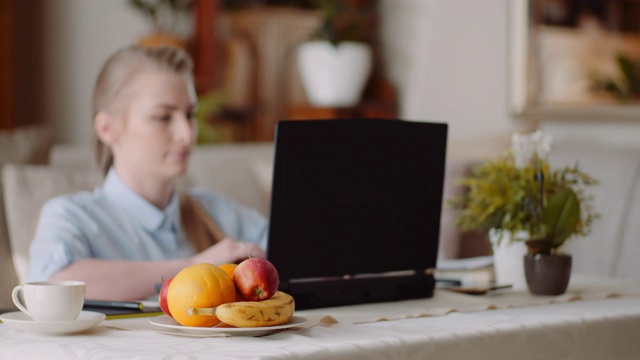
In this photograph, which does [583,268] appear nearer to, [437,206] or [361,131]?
[437,206]

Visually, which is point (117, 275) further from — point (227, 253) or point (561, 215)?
point (561, 215)

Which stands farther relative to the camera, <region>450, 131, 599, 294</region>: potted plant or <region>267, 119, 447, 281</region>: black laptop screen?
<region>450, 131, 599, 294</region>: potted plant

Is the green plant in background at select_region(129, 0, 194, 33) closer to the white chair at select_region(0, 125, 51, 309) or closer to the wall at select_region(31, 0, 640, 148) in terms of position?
the wall at select_region(31, 0, 640, 148)

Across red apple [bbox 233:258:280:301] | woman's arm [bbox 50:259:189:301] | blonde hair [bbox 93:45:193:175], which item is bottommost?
woman's arm [bbox 50:259:189:301]

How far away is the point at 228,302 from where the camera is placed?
1262 mm

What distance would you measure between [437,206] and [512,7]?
2.63 metres

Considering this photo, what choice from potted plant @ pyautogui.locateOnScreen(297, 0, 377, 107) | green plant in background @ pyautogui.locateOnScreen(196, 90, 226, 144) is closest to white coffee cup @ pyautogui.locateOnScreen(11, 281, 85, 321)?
green plant in background @ pyautogui.locateOnScreen(196, 90, 226, 144)

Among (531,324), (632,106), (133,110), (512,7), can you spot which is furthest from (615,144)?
(531,324)

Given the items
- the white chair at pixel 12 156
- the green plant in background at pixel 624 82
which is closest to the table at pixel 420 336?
the white chair at pixel 12 156

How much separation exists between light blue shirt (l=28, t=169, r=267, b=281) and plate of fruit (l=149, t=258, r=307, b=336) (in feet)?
1.81

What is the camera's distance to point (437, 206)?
168 cm

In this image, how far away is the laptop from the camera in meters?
1.48

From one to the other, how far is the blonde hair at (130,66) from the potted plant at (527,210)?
0.64 meters

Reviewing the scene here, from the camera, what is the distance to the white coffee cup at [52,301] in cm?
127
